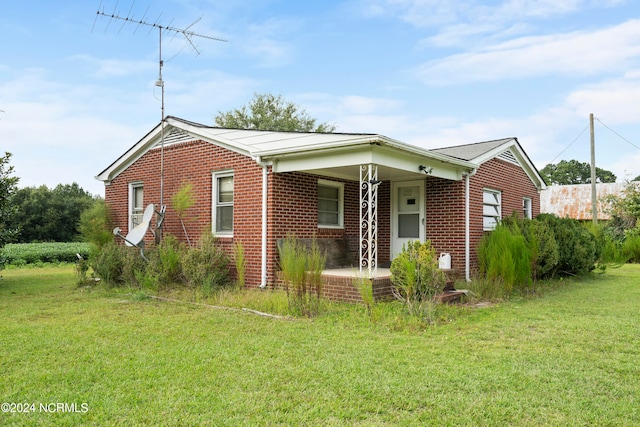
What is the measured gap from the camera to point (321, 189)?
11070 millimetres

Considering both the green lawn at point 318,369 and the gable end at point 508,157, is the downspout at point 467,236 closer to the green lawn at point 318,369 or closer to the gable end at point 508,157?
the gable end at point 508,157

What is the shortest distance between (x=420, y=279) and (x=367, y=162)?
2400 mm

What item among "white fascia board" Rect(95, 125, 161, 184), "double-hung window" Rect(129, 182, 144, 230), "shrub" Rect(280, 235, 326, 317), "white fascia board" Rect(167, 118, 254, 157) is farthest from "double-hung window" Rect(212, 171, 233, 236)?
"shrub" Rect(280, 235, 326, 317)

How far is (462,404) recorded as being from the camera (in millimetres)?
3637

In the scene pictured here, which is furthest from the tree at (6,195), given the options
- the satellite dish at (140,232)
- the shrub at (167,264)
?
the shrub at (167,264)

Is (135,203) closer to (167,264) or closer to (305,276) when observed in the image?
(167,264)

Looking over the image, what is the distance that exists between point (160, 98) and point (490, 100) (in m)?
10.7

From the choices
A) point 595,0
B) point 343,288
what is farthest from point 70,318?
point 595,0

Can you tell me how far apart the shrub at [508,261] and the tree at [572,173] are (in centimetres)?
5143

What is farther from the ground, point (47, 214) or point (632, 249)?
point (47, 214)

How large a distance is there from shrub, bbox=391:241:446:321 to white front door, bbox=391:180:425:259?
4326 millimetres

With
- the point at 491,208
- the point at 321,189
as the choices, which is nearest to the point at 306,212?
the point at 321,189

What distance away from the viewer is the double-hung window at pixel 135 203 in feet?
43.0

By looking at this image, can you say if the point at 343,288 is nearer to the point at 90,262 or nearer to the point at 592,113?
the point at 90,262
